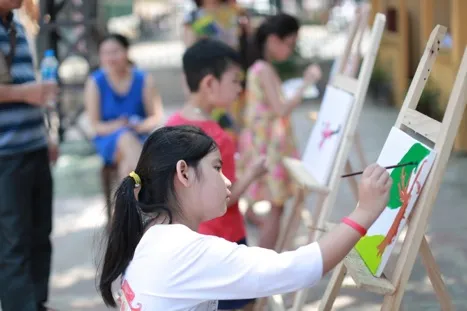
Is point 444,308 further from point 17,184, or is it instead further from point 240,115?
point 240,115

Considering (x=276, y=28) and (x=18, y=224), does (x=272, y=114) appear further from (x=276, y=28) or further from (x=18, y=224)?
(x=18, y=224)

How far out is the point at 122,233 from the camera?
2.81 meters

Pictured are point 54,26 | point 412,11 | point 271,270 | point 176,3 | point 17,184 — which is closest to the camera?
point 271,270

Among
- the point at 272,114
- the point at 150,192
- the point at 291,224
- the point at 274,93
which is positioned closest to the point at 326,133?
the point at 291,224

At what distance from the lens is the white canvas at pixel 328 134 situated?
4312mm

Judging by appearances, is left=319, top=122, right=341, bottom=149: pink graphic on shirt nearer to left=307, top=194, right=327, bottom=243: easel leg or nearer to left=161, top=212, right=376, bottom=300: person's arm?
left=307, top=194, right=327, bottom=243: easel leg

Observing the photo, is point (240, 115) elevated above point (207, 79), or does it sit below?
below

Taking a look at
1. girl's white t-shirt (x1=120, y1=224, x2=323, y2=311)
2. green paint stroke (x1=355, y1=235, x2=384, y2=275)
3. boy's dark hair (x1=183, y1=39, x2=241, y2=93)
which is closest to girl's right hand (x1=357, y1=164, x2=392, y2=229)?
girl's white t-shirt (x1=120, y1=224, x2=323, y2=311)

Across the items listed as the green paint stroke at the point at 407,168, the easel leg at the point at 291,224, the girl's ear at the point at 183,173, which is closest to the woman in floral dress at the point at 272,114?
the easel leg at the point at 291,224

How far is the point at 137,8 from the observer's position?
32.8 meters

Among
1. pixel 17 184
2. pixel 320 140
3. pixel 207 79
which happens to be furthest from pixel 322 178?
Result: pixel 17 184

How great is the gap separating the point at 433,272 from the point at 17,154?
2059mm

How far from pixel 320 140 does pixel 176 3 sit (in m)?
26.6

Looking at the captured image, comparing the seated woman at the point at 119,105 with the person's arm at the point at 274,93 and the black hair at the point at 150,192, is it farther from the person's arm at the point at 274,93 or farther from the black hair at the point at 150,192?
the black hair at the point at 150,192
